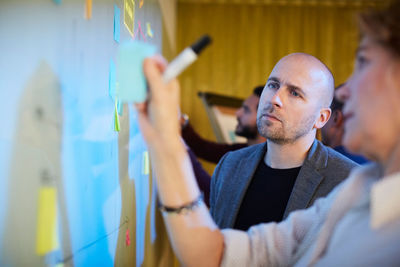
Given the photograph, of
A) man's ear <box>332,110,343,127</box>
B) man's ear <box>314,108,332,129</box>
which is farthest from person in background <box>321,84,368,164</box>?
man's ear <box>314,108,332,129</box>

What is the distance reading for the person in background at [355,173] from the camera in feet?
2.46

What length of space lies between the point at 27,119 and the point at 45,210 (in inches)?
6.7

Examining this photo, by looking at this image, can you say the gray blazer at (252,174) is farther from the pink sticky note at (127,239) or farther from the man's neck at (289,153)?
the pink sticky note at (127,239)

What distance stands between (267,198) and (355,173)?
748mm

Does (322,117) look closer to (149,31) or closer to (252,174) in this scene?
(252,174)

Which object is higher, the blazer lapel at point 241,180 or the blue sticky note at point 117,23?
the blue sticky note at point 117,23

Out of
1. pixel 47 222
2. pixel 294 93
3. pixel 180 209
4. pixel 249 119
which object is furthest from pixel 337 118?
pixel 47 222

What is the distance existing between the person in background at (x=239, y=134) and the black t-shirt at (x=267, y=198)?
3.88 feet

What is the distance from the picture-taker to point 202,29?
4.54m

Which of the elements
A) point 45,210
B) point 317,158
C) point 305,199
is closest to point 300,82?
point 317,158

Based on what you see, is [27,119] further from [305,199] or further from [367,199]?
[305,199]

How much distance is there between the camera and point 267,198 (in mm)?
1628

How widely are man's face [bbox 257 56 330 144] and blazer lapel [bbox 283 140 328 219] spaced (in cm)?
13

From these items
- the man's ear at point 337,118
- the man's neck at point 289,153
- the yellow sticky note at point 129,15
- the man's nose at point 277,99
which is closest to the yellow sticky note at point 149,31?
the yellow sticky note at point 129,15
